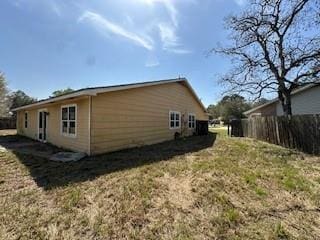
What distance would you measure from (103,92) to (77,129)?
2.13m

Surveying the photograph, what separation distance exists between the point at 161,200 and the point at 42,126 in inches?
505

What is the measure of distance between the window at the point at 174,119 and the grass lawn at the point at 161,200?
783 centimetres

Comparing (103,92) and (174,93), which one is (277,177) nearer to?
(103,92)

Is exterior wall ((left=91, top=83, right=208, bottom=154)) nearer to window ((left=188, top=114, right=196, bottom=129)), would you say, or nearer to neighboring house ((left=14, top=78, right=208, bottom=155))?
neighboring house ((left=14, top=78, right=208, bottom=155))

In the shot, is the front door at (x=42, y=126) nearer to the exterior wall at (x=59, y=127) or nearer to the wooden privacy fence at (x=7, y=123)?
the exterior wall at (x=59, y=127)

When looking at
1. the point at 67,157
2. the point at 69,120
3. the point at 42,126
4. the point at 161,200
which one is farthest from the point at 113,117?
the point at 42,126

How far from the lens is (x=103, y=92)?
981 centimetres

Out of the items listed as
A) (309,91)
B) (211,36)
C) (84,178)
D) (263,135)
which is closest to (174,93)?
(211,36)

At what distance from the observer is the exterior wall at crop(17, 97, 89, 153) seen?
987 centimetres

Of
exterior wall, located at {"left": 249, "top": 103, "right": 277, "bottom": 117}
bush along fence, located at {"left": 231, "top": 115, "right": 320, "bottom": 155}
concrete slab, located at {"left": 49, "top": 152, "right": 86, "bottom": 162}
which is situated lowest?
concrete slab, located at {"left": 49, "top": 152, "right": 86, "bottom": 162}

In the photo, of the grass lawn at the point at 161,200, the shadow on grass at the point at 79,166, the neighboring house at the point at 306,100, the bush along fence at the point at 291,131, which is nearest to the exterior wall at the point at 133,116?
the shadow on grass at the point at 79,166

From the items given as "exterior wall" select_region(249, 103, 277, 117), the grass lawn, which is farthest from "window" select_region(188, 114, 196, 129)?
the grass lawn

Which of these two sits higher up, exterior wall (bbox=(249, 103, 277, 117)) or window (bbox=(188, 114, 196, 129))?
exterior wall (bbox=(249, 103, 277, 117))

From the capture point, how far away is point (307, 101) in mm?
16922
